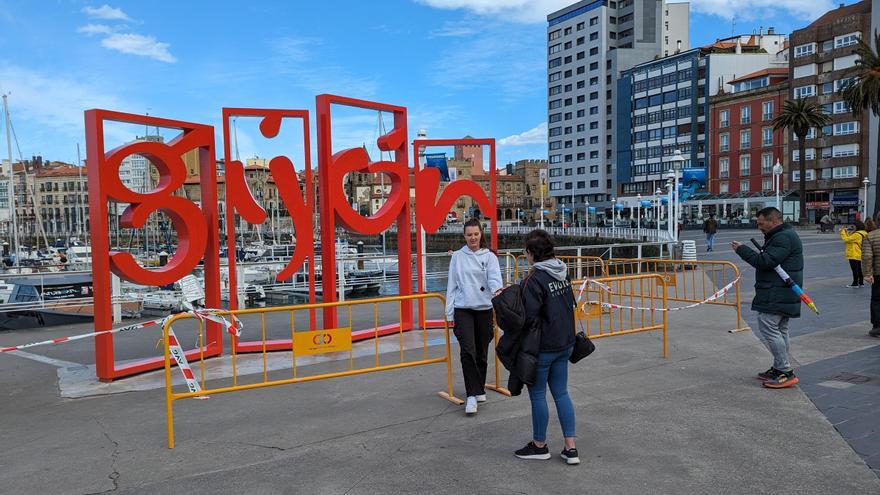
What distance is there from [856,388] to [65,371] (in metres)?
9.41

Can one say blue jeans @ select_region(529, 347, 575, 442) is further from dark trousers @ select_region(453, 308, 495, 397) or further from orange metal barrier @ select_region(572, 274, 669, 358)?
orange metal barrier @ select_region(572, 274, 669, 358)

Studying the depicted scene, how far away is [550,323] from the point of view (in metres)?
4.29

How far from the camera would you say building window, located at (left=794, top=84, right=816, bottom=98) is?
195 feet

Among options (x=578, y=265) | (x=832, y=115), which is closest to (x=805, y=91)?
(x=832, y=115)

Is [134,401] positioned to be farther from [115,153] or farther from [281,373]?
[115,153]

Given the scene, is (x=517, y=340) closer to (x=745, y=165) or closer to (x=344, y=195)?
(x=344, y=195)

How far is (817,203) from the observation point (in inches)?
2355

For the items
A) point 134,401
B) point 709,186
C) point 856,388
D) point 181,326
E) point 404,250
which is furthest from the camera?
point 709,186

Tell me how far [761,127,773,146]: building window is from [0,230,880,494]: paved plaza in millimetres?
65991

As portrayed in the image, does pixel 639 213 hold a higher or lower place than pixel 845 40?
lower

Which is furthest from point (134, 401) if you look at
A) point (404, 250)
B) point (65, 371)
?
point (404, 250)

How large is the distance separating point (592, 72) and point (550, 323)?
9177cm

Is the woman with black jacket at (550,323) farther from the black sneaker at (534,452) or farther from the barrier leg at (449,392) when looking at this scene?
the barrier leg at (449,392)

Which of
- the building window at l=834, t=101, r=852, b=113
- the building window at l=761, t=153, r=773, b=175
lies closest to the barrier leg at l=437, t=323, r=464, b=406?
the building window at l=834, t=101, r=852, b=113
